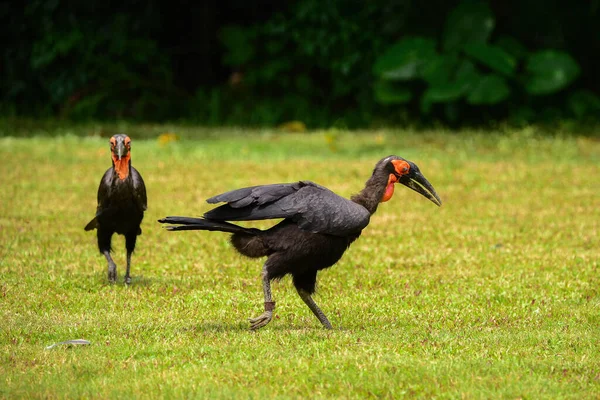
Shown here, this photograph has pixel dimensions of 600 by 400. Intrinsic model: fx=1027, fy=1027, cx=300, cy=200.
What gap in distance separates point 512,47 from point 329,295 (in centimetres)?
1172

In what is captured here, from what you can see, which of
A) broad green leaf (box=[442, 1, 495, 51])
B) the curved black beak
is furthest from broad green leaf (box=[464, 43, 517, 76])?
the curved black beak

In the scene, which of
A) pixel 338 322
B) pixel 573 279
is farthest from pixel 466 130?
pixel 338 322

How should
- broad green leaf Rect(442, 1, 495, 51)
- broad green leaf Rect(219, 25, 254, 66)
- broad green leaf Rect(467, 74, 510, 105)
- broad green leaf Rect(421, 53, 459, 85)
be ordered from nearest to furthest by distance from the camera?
broad green leaf Rect(467, 74, 510, 105) → broad green leaf Rect(421, 53, 459, 85) → broad green leaf Rect(442, 1, 495, 51) → broad green leaf Rect(219, 25, 254, 66)

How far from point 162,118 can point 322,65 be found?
342 centimetres

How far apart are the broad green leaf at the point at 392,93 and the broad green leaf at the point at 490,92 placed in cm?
141

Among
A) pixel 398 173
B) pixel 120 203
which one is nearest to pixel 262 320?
pixel 398 173

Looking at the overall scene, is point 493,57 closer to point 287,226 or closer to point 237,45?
point 237,45

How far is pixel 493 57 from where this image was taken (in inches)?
701

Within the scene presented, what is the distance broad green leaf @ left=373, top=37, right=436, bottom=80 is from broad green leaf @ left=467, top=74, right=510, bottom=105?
1.09 metres

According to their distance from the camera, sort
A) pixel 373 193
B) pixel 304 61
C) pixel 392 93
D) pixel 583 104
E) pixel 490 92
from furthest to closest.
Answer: pixel 304 61 < pixel 392 93 < pixel 583 104 < pixel 490 92 < pixel 373 193

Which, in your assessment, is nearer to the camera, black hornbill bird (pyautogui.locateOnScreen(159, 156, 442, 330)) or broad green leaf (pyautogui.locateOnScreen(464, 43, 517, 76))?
black hornbill bird (pyautogui.locateOnScreen(159, 156, 442, 330))

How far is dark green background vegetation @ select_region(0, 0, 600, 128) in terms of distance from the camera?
18328 mm

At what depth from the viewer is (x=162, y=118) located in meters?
20.9

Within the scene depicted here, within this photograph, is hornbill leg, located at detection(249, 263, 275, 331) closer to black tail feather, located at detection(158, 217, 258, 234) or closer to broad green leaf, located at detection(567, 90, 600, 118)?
black tail feather, located at detection(158, 217, 258, 234)
